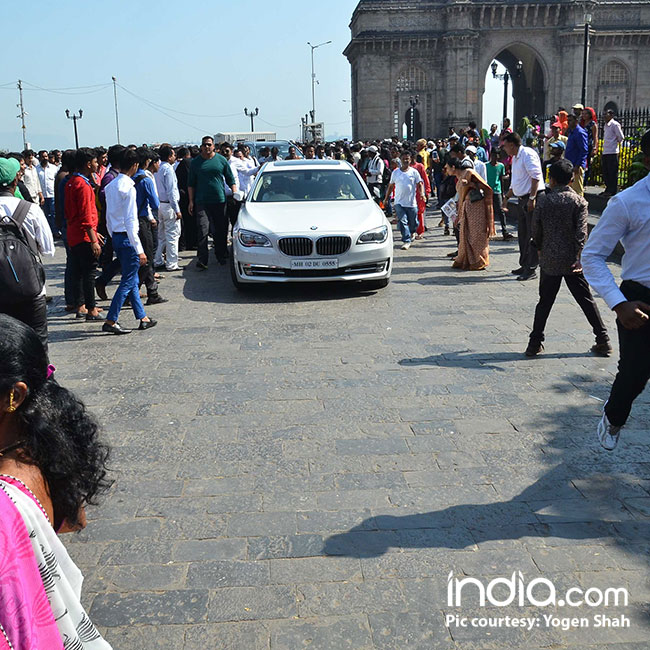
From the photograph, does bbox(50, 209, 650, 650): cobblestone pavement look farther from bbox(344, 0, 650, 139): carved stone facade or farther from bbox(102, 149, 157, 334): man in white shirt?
bbox(344, 0, 650, 139): carved stone facade

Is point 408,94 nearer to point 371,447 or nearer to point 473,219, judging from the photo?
point 473,219

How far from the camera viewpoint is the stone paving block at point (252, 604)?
302 centimetres

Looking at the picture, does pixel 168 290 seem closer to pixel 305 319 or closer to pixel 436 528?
pixel 305 319

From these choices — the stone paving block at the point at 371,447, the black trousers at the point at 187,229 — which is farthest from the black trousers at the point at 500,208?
the stone paving block at the point at 371,447

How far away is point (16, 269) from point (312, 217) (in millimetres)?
5395

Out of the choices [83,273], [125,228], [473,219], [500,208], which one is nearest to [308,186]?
[473,219]

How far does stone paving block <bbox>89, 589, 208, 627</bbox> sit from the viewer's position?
3.00m

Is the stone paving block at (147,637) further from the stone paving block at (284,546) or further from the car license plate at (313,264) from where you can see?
the car license plate at (313,264)

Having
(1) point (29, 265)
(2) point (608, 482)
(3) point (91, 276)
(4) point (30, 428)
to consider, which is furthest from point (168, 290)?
(4) point (30, 428)

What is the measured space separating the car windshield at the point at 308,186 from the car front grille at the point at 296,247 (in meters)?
1.45

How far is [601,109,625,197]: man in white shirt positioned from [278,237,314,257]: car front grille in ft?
27.6

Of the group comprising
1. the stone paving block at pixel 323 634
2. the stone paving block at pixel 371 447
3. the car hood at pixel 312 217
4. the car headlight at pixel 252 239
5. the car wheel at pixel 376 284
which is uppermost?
the car hood at pixel 312 217

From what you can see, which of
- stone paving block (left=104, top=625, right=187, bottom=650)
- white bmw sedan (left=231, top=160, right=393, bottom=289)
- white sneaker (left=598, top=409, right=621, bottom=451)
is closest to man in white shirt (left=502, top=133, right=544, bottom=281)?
white bmw sedan (left=231, top=160, right=393, bottom=289)

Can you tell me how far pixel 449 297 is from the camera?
30.4ft
